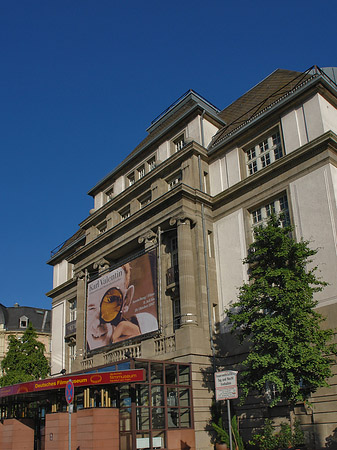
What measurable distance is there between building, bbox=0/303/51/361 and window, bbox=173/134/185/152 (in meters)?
48.8

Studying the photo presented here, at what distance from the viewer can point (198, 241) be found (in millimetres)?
28484

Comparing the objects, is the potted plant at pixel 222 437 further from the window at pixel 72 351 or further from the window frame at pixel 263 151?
the window at pixel 72 351

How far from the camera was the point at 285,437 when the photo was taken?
20.3 metres

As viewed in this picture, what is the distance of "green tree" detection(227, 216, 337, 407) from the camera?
1911cm

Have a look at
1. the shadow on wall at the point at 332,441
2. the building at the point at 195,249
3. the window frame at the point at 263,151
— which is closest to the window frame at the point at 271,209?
the building at the point at 195,249

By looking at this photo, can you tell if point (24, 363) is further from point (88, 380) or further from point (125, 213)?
point (88, 380)

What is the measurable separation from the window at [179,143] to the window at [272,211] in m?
8.19

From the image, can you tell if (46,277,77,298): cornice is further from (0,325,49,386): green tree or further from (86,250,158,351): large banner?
(86,250,158,351): large banner

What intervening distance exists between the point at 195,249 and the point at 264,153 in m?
7.01

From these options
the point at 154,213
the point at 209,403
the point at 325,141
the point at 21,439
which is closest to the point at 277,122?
the point at 325,141

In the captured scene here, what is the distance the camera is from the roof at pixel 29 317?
76.2 meters

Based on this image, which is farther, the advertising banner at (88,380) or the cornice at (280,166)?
the cornice at (280,166)

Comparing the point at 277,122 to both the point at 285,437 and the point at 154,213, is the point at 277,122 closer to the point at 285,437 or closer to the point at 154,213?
the point at 154,213

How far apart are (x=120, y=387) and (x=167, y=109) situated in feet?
78.7
